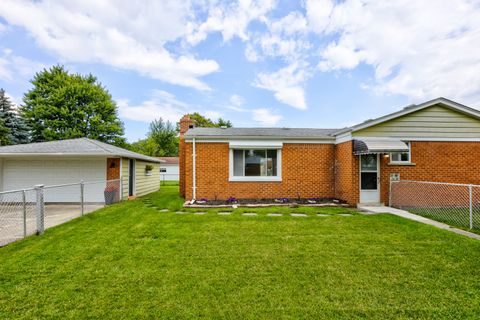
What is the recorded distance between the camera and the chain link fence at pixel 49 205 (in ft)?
18.3

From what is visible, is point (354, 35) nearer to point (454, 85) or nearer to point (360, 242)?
point (454, 85)

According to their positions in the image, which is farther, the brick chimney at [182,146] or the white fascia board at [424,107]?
the brick chimney at [182,146]

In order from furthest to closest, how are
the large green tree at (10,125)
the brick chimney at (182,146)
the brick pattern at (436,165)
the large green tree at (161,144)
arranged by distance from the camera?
the large green tree at (161,144) < the large green tree at (10,125) < the brick chimney at (182,146) < the brick pattern at (436,165)

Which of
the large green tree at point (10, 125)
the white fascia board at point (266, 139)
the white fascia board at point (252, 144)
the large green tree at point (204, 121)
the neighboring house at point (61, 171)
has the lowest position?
the neighboring house at point (61, 171)

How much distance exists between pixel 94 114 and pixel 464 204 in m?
34.4

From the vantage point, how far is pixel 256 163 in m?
10.2

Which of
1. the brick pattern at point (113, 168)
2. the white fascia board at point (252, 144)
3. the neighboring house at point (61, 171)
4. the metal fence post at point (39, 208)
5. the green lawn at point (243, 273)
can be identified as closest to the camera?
the green lawn at point (243, 273)

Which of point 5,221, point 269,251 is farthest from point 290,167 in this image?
point 5,221

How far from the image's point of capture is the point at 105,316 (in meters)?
2.46

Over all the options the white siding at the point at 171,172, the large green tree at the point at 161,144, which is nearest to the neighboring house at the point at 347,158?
the white siding at the point at 171,172

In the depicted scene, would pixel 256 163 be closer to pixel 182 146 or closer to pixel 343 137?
pixel 343 137

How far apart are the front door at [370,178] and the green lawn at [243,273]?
3.17m

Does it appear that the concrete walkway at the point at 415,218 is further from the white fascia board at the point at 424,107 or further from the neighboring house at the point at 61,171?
the neighboring house at the point at 61,171

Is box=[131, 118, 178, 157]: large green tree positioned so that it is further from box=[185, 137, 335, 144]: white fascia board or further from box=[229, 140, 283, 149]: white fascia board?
box=[229, 140, 283, 149]: white fascia board
